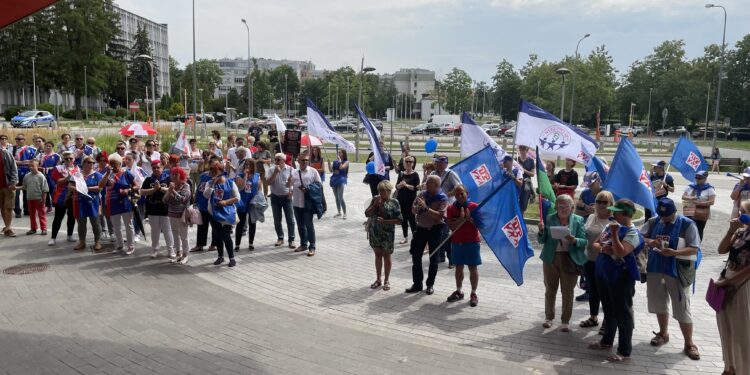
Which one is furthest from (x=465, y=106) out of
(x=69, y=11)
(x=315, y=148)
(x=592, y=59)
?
(x=315, y=148)

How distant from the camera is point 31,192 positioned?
38.2ft

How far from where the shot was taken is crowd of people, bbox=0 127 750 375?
5973mm

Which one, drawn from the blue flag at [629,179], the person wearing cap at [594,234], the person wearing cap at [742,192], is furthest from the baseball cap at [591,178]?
the person wearing cap at [594,234]

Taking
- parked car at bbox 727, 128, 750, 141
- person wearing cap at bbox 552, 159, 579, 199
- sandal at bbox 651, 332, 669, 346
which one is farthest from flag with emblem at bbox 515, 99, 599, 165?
parked car at bbox 727, 128, 750, 141

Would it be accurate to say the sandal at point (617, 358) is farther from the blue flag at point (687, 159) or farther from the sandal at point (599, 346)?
the blue flag at point (687, 159)

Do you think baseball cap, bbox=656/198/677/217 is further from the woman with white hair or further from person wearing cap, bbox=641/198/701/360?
the woman with white hair

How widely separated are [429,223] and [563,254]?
79.9 inches

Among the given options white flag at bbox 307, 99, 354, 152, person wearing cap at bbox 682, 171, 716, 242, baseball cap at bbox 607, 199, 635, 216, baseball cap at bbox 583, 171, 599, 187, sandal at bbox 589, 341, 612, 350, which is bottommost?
sandal at bbox 589, 341, 612, 350

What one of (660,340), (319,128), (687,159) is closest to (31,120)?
(319,128)

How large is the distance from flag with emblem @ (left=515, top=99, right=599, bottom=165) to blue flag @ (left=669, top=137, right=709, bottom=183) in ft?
9.07

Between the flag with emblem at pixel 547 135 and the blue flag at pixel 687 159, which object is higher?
the flag with emblem at pixel 547 135

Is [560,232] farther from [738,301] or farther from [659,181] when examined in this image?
[659,181]

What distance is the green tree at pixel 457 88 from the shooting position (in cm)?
9131

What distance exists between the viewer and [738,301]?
211 inches
